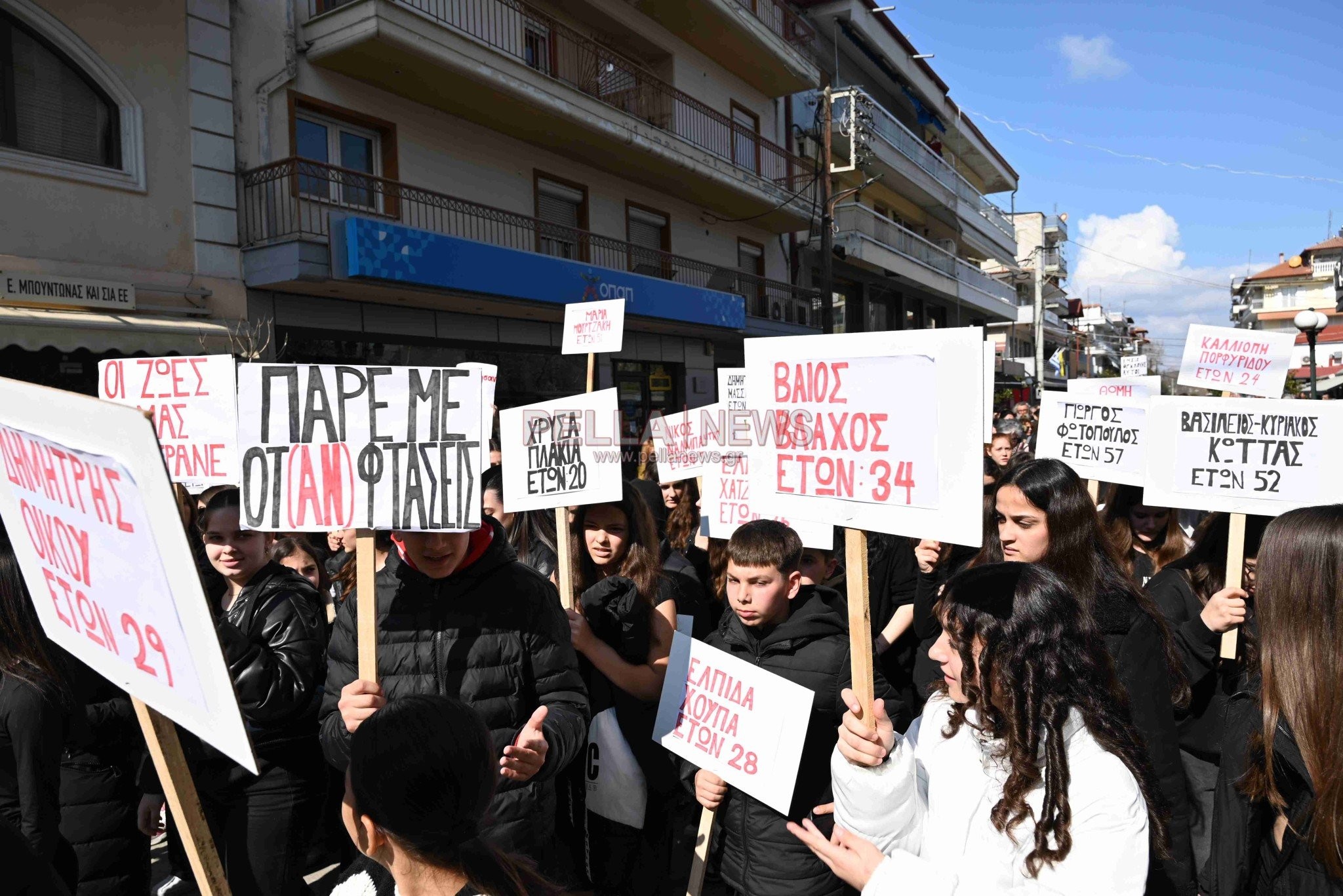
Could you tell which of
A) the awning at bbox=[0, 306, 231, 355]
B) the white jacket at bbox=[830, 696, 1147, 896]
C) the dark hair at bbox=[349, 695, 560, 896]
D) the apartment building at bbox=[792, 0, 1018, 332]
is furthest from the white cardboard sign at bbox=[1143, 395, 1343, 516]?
the apartment building at bbox=[792, 0, 1018, 332]

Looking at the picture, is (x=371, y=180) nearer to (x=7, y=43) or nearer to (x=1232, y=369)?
(x=7, y=43)

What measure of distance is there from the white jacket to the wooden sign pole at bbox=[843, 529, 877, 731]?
15cm

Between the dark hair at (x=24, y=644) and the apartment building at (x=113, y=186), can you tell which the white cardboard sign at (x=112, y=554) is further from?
the apartment building at (x=113, y=186)

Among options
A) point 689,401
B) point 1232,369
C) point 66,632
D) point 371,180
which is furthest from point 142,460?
point 689,401

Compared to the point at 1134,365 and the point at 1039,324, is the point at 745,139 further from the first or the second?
the point at 1039,324

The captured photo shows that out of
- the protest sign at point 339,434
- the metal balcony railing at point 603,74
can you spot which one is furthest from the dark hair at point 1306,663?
the metal balcony railing at point 603,74

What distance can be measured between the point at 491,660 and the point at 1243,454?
3.11 metres

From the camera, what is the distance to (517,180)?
44.4 ft

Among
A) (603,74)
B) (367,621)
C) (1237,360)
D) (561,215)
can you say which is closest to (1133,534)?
(1237,360)

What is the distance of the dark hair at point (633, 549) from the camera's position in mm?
3637

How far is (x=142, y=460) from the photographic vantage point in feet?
5.35

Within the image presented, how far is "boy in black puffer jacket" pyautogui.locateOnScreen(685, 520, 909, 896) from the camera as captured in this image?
9.08 ft

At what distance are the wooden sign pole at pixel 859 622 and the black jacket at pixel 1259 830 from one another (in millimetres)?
805

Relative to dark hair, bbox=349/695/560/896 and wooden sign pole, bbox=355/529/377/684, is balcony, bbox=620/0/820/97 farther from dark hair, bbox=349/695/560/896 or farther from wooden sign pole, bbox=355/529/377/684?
dark hair, bbox=349/695/560/896
